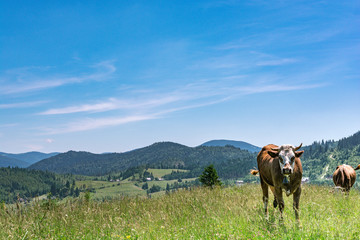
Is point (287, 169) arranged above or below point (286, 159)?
below

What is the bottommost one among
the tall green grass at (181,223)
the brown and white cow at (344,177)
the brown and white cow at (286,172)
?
the tall green grass at (181,223)

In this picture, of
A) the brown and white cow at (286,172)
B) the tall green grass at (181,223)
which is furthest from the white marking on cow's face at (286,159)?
the tall green grass at (181,223)

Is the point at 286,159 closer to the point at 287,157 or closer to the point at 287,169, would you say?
the point at 287,157

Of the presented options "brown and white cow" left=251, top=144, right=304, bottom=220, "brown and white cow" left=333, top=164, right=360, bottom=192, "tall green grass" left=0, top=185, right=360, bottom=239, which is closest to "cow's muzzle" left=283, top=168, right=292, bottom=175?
"brown and white cow" left=251, top=144, right=304, bottom=220

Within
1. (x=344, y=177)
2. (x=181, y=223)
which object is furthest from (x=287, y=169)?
→ (x=344, y=177)

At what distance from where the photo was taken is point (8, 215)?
8797 millimetres

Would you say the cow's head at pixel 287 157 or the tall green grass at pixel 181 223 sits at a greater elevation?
the cow's head at pixel 287 157

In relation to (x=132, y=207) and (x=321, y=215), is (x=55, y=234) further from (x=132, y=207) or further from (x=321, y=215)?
(x=321, y=215)

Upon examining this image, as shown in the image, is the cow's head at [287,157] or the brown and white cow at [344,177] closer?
the cow's head at [287,157]

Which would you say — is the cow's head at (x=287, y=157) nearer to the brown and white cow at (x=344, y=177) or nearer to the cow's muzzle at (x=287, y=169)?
the cow's muzzle at (x=287, y=169)

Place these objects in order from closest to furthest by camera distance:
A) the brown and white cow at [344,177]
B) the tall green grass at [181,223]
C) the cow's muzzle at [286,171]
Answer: the tall green grass at [181,223]
the cow's muzzle at [286,171]
the brown and white cow at [344,177]

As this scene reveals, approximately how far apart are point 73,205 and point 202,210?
188 inches

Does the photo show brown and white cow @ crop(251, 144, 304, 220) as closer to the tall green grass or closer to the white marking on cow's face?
the white marking on cow's face

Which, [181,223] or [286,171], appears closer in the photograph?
[286,171]
